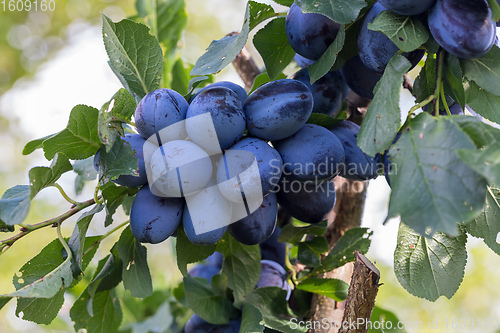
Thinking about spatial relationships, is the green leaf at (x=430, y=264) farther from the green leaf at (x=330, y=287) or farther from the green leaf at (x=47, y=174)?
the green leaf at (x=47, y=174)

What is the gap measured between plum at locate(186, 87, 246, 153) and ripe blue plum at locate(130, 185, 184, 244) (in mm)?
83

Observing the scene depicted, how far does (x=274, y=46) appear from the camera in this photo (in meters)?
0.66

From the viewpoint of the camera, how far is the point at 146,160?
52 cm

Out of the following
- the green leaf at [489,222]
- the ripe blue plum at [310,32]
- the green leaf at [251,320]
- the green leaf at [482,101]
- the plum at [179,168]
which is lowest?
the green leaf at [251,320]

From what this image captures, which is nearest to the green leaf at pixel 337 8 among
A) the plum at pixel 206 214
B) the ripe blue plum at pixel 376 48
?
the ripe blue plum at pixel 376 48

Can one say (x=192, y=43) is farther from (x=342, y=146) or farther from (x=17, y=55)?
(x=342, y=146)

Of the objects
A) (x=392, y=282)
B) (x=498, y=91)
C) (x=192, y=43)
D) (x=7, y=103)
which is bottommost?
(x=392, y=282)

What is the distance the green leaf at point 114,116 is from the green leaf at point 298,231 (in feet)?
1.03

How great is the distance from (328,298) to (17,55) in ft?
15.8

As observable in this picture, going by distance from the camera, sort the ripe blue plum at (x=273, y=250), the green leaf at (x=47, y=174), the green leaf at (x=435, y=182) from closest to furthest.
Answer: the green leaf at (x=435, y=182) < the green leaf at (x=47, y=174) < the ripe blue plum at (x=273, y=250)

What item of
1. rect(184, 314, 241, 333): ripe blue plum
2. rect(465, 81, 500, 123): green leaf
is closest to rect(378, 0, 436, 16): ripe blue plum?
rect(465, 81, 500, 123): green leaf

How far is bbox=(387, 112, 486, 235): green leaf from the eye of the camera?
0.37 metres

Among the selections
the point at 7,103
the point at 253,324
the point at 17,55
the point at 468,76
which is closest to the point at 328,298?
the point at 253,324

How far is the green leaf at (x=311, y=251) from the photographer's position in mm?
732
